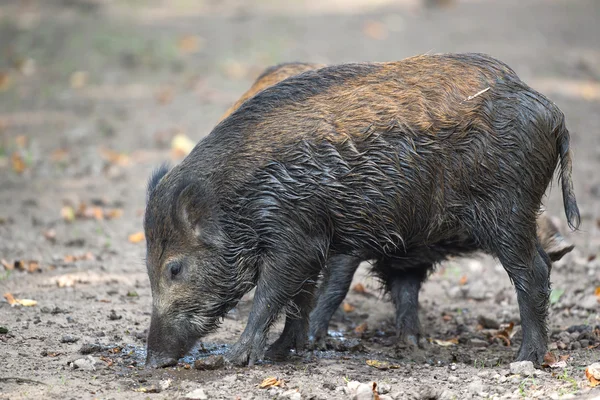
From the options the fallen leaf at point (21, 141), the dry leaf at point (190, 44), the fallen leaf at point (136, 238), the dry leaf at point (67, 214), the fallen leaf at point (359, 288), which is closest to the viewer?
the fallen leaf at point (359, 288)

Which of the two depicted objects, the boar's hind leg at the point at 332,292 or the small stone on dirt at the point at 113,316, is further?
the boar's hind leg at the point at 332,292

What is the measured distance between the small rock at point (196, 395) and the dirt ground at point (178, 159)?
0.04m

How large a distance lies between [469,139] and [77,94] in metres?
7.27

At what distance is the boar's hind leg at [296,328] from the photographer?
522cm

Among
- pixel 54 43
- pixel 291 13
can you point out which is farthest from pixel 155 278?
pixel 291 13

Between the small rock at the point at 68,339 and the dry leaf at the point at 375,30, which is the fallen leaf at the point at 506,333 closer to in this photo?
the small rock at the point at 68,339

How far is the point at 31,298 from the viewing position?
5.70 m

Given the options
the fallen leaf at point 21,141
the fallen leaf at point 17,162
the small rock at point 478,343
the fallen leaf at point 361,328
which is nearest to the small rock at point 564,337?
the small rock at point 478,343

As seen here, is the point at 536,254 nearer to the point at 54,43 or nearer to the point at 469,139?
the point at 469,139

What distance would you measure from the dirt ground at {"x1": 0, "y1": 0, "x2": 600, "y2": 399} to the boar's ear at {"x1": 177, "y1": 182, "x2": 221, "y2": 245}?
31.1 inches

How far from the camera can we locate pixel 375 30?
44.5 feet

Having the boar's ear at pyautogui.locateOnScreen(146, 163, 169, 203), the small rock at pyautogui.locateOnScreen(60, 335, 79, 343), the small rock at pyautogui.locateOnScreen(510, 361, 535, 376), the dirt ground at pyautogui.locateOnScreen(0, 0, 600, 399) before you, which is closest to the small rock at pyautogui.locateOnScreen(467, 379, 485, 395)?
the dirt ground at pyautogui.locateOnScreen(0, 0, 600, 399)

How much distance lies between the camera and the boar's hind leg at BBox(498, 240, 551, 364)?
16.9ft

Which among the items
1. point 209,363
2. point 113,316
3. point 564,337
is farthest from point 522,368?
point 113,316
